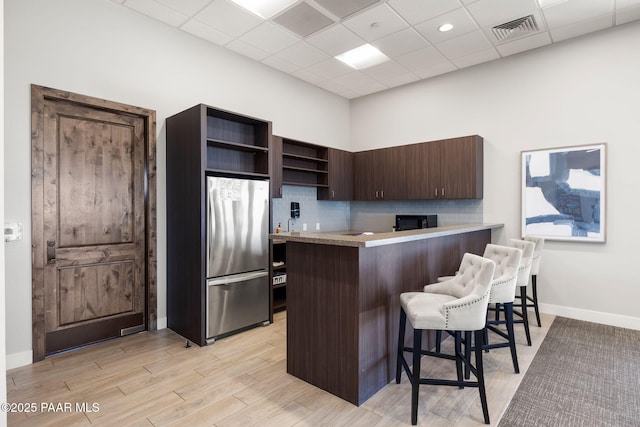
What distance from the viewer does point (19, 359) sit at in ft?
9.24

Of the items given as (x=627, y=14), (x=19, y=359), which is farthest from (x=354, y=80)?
(x=19, y=359)

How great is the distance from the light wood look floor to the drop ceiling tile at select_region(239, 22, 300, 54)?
3.48 m

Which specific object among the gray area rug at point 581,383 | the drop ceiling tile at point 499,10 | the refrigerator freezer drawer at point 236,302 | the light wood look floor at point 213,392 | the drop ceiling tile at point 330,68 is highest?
the drop ceiling tile at point 330,68

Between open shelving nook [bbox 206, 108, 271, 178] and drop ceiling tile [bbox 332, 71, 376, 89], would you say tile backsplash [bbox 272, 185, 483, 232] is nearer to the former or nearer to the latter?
open shelving nook [bbox 206, 108, 271, 178]

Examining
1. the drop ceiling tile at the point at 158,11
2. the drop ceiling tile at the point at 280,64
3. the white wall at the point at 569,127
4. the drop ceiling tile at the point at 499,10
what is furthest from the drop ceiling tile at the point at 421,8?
the drop ceiling tile at the point at 158,11

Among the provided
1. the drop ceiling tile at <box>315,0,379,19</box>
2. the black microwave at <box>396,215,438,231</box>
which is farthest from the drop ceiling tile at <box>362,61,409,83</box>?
the black microwave at <box>396,215,438,231</box>

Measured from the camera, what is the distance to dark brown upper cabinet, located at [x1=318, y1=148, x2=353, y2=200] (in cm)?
553

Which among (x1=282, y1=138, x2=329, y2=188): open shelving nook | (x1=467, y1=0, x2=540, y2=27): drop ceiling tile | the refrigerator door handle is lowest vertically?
the refrigerator door handle

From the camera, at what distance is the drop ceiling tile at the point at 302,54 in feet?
14.1

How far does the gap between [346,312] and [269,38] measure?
134 inches

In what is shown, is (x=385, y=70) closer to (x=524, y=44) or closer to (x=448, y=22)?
(x=448, y=22)

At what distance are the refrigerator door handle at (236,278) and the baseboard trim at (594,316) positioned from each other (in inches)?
142

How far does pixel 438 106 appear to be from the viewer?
5.23 meters

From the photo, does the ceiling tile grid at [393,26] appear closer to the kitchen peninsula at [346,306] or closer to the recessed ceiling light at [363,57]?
the recessed ceiling light at [363,57]
